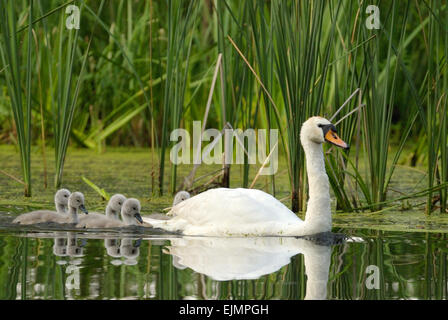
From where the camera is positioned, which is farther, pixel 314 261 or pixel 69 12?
pixel 69 12

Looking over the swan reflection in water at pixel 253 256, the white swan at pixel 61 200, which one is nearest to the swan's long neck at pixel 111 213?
the white swan at pixel 61 200

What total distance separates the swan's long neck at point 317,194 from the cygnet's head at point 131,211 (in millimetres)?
1304

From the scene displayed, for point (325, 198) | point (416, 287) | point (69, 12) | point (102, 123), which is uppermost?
point (69, 12)

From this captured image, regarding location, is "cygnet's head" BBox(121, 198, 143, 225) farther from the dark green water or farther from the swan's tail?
the dark green water

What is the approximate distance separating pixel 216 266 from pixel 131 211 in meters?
1.89

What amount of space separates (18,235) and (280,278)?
2.22 meters

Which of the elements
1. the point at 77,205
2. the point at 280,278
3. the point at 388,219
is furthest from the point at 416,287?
the point at 77,205

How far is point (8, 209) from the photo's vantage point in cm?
696

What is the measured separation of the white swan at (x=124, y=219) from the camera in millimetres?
6324

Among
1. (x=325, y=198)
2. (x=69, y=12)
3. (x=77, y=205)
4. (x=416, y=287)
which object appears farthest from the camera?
(x=69, y=12)

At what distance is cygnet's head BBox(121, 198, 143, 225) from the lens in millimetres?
6445

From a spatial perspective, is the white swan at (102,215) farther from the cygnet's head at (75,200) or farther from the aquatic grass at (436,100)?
the aquatic grass at (436,100)

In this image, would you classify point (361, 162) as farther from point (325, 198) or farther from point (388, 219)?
point (325, 198)

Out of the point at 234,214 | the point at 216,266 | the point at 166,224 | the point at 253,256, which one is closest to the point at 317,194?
the point at 234,214
